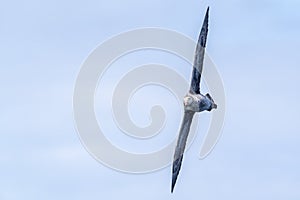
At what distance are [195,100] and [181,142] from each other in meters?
9.53

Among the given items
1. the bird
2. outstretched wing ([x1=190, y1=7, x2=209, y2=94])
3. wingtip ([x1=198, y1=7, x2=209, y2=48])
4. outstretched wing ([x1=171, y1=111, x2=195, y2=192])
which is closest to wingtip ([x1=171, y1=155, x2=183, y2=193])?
outstretched wing ([x1=171, y1=111, x2=195, y2=192])

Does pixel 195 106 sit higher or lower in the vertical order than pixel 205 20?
lower

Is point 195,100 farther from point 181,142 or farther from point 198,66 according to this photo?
point 181,142

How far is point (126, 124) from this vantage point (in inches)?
7712

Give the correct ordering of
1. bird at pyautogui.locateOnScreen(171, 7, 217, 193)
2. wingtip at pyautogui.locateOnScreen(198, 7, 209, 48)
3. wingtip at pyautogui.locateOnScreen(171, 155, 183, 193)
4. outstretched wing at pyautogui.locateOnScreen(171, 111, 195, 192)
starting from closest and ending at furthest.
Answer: bird at pyautogui.locateOnScreen(171, 7, 217, 193), outstretched wing at pyautogui.locateOnScreen(171, 111, 195, 192), wingtip at pyautogui.locateOnScreen(198, 7, 209, 48), wingtip at pyautogui.locateOnScreen(171, 155, 183, 193)

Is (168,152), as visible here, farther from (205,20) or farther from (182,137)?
(205,20)

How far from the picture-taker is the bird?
184 meters

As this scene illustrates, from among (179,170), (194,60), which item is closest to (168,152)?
(179,170)

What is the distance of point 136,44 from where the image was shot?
195 meters

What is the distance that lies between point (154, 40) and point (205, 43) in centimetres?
848

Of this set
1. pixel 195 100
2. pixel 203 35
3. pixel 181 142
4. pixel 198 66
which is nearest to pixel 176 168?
pixel 181 142

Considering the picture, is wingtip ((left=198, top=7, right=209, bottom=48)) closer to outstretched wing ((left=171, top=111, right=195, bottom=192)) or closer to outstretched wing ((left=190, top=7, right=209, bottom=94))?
outstretched wing ((left=190, top=7, right=209, bottom=94))

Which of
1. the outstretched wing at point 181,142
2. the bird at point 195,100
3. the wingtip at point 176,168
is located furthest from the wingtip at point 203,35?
the wingtip at point 176,168

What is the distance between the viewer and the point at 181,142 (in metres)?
191
